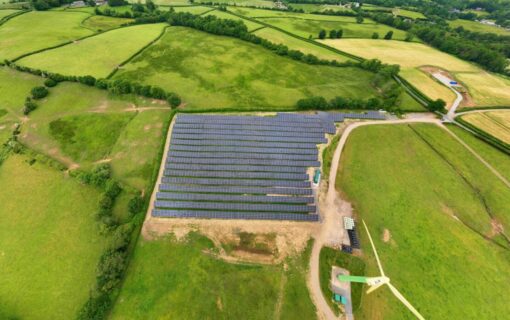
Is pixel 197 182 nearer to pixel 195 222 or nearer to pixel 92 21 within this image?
pixel 195 222

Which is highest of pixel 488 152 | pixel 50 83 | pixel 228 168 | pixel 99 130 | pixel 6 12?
pixel 6 12

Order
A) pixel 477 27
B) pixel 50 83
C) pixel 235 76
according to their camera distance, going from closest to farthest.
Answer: pixel 50 83
pixel 235 76
pixel 477 27

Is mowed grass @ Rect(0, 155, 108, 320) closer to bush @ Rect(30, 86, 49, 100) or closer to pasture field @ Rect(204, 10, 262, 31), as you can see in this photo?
bush @ Rect(30, 86, 49, 100)

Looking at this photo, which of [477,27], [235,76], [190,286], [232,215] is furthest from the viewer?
[477,27]

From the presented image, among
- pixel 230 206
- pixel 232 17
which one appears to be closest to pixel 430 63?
pixel 232 17

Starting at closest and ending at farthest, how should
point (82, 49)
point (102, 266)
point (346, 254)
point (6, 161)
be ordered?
1. point (102, 266)
2. point (346, 254)
3. point (6, 161)
4. point (82, 49)

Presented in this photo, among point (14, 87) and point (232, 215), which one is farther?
point (14, 87)

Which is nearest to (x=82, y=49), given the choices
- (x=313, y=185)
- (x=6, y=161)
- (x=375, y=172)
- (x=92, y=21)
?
(x=92, y=21)

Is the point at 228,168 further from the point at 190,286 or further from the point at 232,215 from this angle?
the point at 190,286
